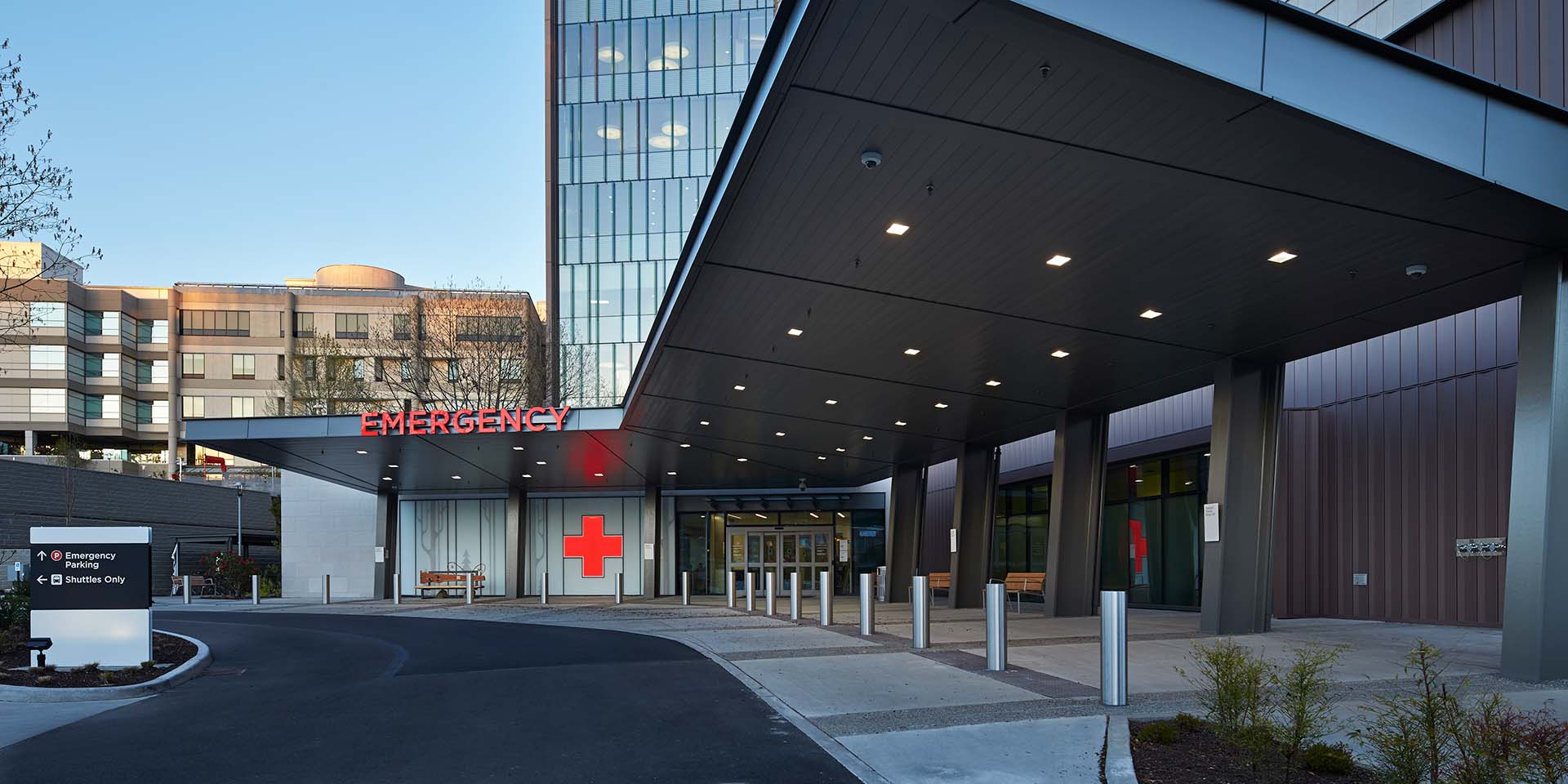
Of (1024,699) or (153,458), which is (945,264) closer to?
(1024,699)

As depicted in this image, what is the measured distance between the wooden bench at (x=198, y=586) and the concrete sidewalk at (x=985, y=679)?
26.7 metres

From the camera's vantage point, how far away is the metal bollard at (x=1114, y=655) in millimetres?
10062

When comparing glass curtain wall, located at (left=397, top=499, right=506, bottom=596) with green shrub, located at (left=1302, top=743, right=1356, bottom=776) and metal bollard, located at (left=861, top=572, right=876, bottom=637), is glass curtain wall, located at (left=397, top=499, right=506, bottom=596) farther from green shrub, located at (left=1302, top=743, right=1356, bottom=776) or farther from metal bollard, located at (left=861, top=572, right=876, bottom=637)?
green shrub, located at (left=1302, top=743, right=1356, bottom=776)

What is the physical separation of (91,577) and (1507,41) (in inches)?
814

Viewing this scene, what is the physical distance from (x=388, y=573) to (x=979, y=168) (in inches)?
1329

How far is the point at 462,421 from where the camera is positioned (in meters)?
25.4

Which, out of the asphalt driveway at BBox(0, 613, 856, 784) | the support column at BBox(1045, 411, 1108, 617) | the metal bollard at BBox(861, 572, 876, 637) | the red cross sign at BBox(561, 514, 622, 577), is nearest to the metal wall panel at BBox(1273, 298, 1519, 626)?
the support column at BBox(1045, 411, 1108, 617)

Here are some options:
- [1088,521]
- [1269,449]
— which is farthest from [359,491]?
[1269,449]

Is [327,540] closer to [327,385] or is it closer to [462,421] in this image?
[327,385]

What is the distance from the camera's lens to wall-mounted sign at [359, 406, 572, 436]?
24812 millimetres

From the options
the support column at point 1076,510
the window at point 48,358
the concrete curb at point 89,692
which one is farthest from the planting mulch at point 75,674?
the window at point 48,358

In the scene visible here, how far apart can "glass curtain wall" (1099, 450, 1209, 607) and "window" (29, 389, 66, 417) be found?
74005 mm

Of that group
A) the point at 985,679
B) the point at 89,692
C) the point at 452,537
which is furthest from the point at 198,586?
the point at 985,679

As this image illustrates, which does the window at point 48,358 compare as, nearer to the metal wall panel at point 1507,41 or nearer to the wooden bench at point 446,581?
the wooden bench at point 446,581
